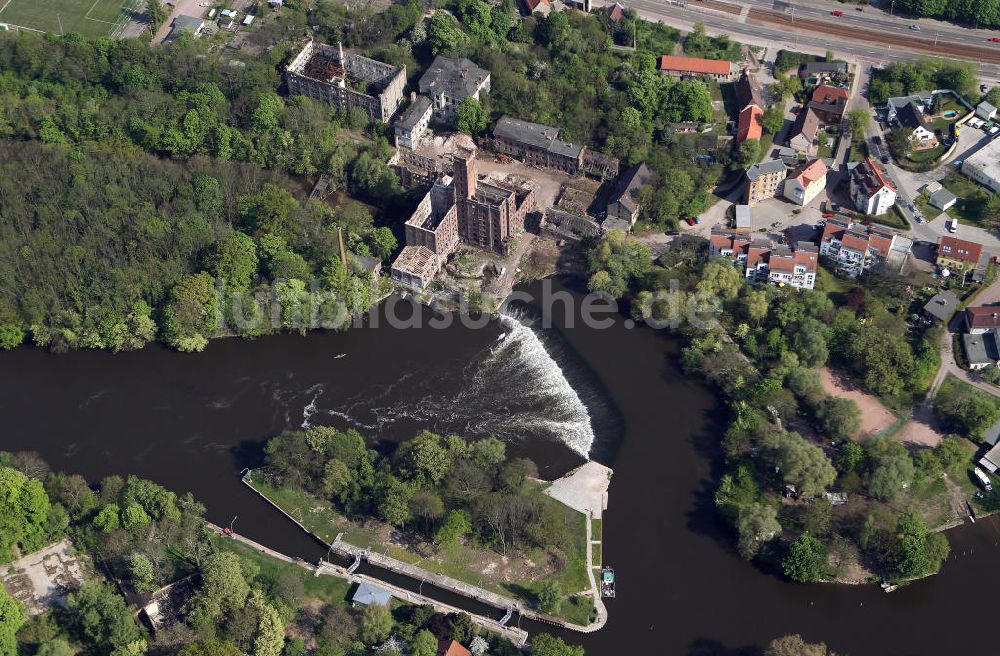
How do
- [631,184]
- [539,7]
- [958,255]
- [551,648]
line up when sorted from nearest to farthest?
[551,648]
[958,255]
[631,184]
[539,7]

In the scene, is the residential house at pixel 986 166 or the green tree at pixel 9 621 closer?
the green tree at pixel 9 621

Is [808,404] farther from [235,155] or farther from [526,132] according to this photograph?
[235,155]

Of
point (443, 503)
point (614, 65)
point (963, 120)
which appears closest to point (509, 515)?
point (443, 503)

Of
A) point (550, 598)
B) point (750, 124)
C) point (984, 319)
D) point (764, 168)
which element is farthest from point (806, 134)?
point (550, 598)

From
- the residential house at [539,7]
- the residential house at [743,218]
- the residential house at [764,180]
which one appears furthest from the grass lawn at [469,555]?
the residential house at [539,7]

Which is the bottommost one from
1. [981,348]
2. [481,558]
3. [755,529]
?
[481,558]

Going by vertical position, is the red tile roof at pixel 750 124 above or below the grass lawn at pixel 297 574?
above

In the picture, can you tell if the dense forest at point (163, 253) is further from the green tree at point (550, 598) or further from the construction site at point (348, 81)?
the green tree at point (550, 598)

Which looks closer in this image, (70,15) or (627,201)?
(627,201)
